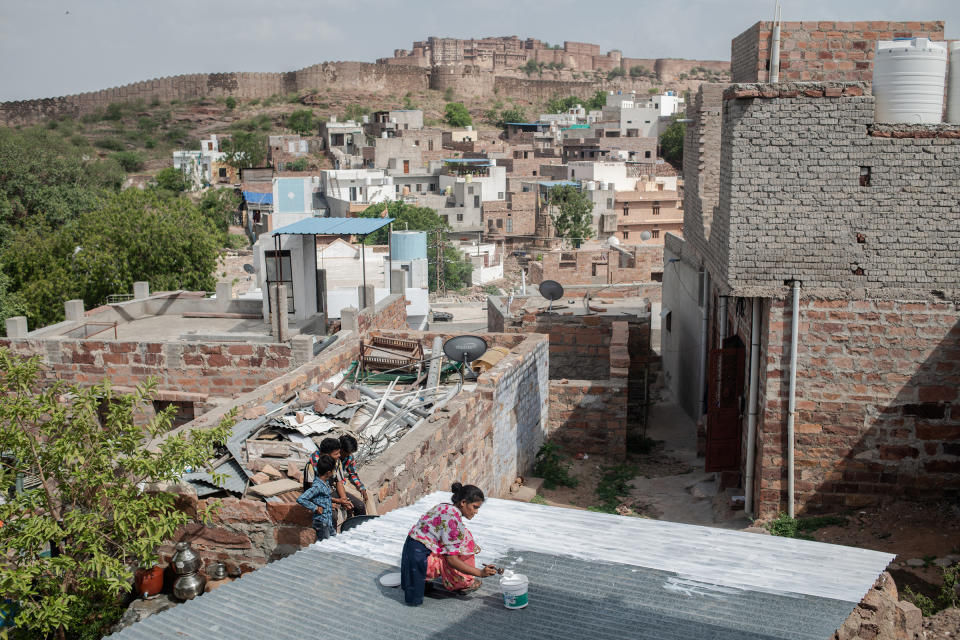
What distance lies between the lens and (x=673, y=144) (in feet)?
212

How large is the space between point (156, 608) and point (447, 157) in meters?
57.4

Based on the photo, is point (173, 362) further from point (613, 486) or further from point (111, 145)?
point (111, 145)

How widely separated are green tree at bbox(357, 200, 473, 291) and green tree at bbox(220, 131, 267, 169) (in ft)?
63.8

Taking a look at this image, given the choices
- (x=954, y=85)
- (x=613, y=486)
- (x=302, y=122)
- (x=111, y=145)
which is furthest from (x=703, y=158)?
(x=111, y=145)

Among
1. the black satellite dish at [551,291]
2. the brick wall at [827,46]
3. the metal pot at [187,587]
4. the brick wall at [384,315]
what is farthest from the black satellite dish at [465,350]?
Result: the metal pot at [187,587]

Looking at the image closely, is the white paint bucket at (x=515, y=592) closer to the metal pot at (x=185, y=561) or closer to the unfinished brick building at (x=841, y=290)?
the metal pot at (x=185, y=561)

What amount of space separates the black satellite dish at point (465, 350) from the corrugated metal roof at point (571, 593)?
456 cm

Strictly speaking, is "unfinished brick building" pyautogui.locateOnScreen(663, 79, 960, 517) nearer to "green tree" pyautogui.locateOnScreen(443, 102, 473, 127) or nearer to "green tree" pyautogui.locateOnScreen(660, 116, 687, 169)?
"green tree" pyautogui.locateOnScreen(660, 116, 687, 169)

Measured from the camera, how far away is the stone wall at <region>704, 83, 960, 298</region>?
755cm

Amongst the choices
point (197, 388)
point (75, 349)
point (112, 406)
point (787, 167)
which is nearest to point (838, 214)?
point (787, 167)

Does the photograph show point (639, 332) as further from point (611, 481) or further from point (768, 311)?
point (768, 311)

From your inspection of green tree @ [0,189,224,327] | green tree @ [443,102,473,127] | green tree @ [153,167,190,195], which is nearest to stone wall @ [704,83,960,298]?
green tree @ [0,189,224,327]

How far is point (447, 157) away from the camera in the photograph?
61.2 m

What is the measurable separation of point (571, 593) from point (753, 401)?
4625mm
